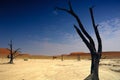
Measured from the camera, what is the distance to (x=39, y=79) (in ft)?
51.7

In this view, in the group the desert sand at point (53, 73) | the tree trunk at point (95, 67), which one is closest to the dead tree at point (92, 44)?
the tree trunk at point (95, 67)

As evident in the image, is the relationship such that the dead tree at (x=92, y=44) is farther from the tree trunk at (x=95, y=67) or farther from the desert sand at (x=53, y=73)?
the desert sand at (x=53, y=73)

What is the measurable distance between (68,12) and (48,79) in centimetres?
629

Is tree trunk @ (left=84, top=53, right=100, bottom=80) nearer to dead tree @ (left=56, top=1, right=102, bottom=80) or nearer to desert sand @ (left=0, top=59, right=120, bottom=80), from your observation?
dead tree @ (left=56, top=1, right=102, bottom=80)

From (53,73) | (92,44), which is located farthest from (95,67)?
(53,73)

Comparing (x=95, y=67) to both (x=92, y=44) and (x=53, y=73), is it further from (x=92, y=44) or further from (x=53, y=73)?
(x=53, y=73)

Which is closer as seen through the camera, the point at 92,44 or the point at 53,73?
the point at 92,44

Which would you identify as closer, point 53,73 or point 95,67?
point 95,67

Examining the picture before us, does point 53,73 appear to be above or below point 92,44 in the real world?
below

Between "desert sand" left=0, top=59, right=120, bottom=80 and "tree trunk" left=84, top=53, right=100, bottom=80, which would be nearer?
Answer: "tree trunk" left=84, top=53, right=100, bottom=80

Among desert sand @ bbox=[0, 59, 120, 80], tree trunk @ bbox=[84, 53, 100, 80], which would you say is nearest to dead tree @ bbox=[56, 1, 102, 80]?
tree trunk @ bbox=[84, 53, 100, 80]

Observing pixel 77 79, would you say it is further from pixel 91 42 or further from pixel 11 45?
pixel 11 45

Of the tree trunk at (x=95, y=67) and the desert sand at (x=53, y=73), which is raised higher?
the tree trunk at (x=95, y=67)

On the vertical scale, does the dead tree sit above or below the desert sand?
above
